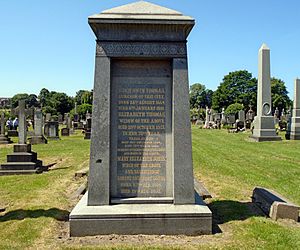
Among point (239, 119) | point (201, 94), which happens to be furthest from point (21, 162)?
point (201, 94)

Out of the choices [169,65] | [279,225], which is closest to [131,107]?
[169,65]

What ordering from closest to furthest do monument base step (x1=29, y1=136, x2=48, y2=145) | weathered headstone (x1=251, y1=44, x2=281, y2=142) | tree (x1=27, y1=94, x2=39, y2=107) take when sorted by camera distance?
weathered headstone (x1=251, y1=44, x2=281, y2=142), monument base step (x1=29, y1=136, x2=48, y2=145), tree (x1=27, y1=94, x2=39, y2=107)

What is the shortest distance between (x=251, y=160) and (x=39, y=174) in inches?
298

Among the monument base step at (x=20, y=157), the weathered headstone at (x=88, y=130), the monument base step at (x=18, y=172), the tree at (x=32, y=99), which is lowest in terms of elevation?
the monument base step at (x=18, y=172)

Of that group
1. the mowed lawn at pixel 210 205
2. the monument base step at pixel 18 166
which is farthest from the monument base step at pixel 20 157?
the mowed lawn at pixel 210 205

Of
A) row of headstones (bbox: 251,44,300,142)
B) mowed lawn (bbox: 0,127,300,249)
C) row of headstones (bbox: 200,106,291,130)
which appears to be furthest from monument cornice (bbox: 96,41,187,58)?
row of headstones (bbox: 200,106,291,130)

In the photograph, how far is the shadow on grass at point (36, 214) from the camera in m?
5.06

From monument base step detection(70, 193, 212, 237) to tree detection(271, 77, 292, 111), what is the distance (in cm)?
7727

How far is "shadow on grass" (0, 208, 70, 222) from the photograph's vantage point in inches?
199

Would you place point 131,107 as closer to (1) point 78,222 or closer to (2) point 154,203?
(2) point 154,203

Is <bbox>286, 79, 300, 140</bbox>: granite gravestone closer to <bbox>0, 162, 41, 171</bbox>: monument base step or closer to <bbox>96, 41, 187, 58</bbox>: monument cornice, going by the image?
<bbox>0, 162, 41, 171</bbox>: monument base step

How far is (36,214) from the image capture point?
17.1 feet

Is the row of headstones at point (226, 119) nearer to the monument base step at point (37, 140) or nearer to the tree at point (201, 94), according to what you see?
the monument base step at point (37, 140)

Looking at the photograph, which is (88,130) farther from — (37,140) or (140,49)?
(140,49)
